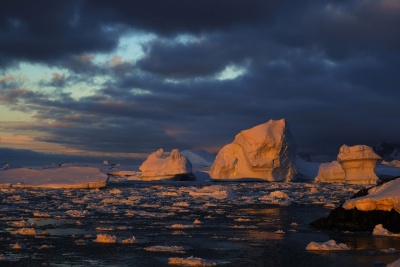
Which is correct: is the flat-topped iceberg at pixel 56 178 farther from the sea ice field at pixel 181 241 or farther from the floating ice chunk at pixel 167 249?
the floating ice chunk at pixel 167 249

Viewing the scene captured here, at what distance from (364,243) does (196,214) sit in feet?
22.9

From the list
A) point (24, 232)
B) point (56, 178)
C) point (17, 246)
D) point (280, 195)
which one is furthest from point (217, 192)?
point (17, 246)

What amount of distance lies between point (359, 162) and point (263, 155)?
8.51 m

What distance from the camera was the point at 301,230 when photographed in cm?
1227

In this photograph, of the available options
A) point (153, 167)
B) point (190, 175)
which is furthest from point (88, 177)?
point (153, 167)

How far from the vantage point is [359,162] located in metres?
46.1

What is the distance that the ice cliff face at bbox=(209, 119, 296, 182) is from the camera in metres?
45.8

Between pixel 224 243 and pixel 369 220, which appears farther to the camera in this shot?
pixel 369 220

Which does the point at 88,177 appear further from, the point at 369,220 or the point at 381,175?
the point at 381,175

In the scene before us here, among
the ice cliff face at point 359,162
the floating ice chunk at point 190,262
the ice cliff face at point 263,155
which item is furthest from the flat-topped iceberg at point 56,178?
the floating ice chunk at point 190,262

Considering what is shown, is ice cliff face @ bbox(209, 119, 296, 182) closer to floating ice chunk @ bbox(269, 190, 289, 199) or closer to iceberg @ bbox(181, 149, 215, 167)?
floating ice chunk @ bbox(269, 190, 289, 199)

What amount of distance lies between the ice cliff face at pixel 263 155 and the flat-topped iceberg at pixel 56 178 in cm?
1648

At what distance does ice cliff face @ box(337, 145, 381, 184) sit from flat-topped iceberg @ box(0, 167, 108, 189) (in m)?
22.7

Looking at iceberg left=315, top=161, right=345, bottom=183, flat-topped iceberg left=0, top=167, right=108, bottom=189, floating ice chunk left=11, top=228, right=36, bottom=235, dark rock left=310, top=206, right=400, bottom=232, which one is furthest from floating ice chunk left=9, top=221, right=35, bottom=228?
iceberg left=315, top=161, right=345, bottom=183
